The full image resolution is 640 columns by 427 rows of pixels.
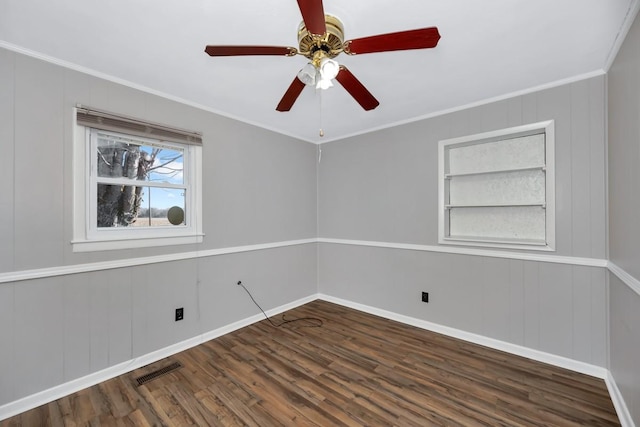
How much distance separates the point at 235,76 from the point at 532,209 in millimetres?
2957

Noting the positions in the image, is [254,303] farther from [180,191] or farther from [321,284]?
[180,191]

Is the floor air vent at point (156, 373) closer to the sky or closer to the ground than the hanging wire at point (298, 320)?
closer to the ground

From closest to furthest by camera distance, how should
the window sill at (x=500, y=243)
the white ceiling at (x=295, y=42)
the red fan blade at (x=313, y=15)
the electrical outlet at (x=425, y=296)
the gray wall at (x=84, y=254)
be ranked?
the red fan blade at (x=313, y=15) → the white ceiling at (x=295, y=42) → the gray wall at (x=84, y=254) → the window sill at (x=500, y=243) → the electrical outlet at (x=425, y=296)

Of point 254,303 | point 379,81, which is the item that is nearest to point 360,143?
point 379,81

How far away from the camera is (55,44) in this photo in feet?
5.94

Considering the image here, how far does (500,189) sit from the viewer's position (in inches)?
107

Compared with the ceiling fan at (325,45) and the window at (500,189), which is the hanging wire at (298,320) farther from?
the ceiling fan at (325,45)

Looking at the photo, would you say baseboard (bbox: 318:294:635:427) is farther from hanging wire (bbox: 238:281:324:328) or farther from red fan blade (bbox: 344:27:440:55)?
red fan blade (bbox: 344:27:440:55)

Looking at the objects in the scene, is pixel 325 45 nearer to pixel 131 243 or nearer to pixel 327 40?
pixel 327 40

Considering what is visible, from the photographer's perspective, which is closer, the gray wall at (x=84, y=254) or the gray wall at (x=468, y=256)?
the gray wall at (x=84, y=254)

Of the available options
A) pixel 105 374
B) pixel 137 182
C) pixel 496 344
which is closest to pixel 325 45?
pixel 137 182

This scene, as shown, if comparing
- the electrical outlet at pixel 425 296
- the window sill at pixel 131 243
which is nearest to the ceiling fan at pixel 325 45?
the window sill at pixel 131 243

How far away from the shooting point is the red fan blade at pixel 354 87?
5.26ft

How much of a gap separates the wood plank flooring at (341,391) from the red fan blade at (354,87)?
2167 mm
